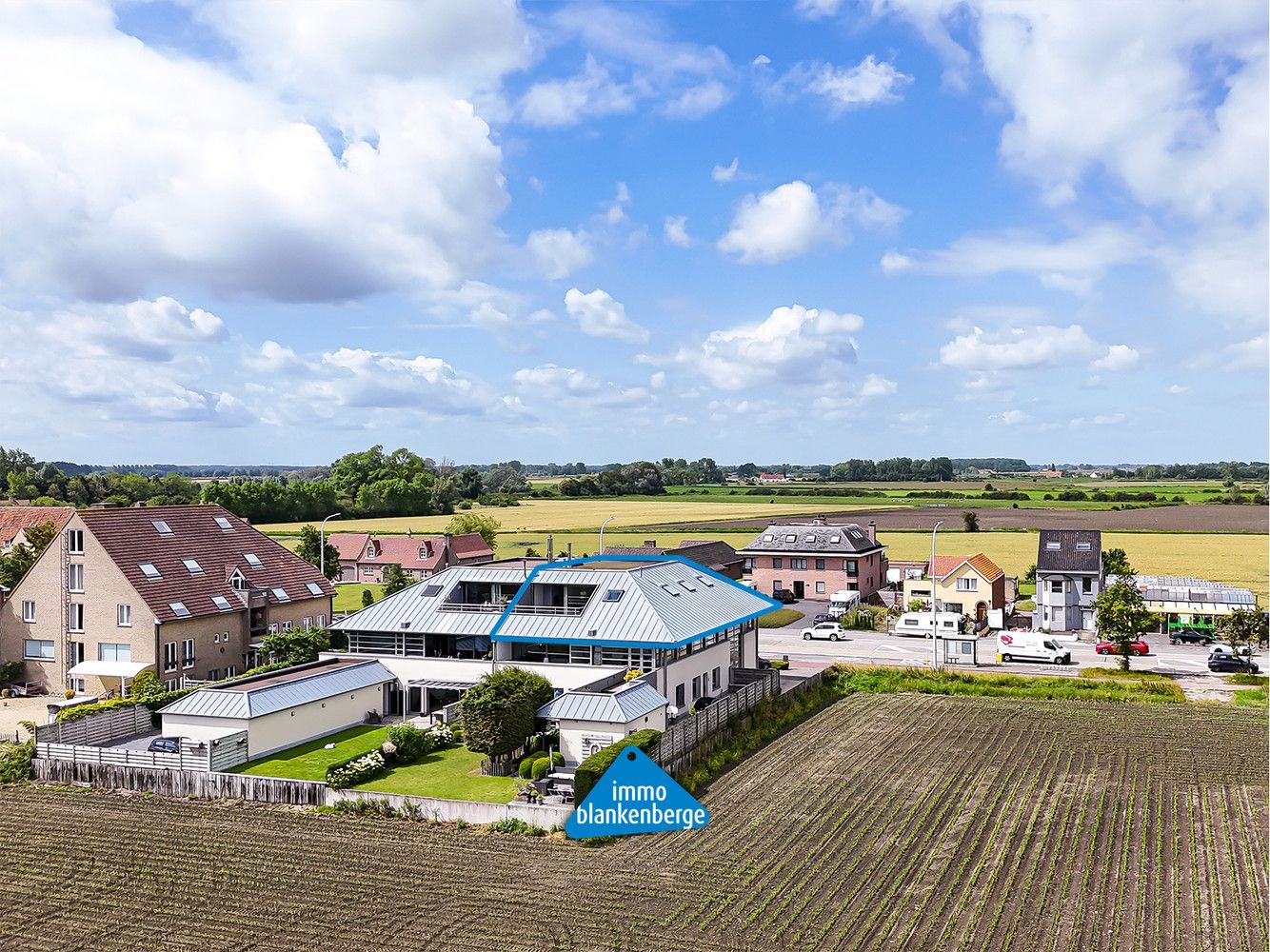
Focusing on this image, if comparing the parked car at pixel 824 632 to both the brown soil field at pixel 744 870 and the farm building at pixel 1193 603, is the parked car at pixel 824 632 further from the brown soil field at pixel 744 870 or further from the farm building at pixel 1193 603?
the brown soil field at pixel 744 870

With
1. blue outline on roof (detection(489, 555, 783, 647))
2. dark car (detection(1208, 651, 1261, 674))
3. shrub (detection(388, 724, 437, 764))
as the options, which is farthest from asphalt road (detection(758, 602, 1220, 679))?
shrub (detection(388, 724, 437, 764))

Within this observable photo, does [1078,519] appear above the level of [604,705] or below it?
above

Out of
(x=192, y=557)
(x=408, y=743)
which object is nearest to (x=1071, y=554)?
(x=408, y=743)

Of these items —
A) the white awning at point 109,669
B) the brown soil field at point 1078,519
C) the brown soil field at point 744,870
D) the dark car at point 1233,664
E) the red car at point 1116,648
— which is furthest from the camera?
the brown soil field at point 1078,519

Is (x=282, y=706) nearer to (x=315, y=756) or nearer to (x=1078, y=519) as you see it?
(x=315, y=756)

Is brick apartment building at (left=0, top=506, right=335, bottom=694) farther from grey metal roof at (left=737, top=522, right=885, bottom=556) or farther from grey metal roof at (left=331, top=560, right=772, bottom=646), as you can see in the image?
grey metal roof at (left=737, top=522, right=885, bottom=556)

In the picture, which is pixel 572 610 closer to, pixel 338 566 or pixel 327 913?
pixel 327 913

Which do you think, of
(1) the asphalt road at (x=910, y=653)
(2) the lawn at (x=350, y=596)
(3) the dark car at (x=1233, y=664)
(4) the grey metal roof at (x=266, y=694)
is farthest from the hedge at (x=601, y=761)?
(2) the lawn at (x=350, y=596)
